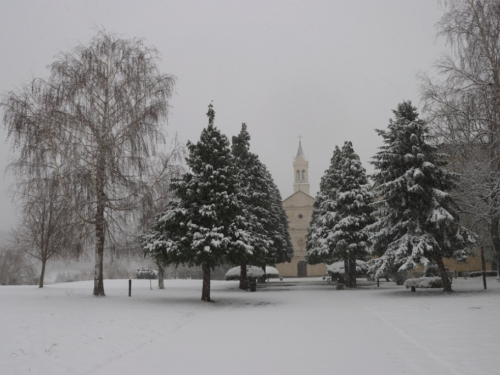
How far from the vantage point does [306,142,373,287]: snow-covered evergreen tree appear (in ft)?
93.4

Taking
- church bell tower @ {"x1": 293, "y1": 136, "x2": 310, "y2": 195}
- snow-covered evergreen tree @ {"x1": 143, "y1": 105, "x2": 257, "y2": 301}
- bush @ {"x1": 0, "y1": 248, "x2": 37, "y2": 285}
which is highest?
church bell tower @ {"x1": 293, "y1": 136, "x2": 310, "y2": 195}

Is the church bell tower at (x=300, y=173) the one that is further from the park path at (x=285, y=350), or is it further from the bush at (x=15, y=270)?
the park path at (x=285, y=350)

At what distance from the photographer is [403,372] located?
6078 mm

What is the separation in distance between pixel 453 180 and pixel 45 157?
65.2ft

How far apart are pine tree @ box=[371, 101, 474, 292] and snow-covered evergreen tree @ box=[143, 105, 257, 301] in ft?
25.4

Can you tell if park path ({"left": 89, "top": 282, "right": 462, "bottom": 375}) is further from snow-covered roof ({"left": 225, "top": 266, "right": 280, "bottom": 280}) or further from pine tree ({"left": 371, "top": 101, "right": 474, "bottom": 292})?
snow-covered roof ({"left": 225, "top": 266, "right": 280, "bottom": 280})

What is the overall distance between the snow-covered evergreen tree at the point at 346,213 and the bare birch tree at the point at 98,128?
14635mm

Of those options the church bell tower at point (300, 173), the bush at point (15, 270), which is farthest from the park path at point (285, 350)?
the church bell tower at point (300, 173)

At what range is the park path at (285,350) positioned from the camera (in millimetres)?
6359

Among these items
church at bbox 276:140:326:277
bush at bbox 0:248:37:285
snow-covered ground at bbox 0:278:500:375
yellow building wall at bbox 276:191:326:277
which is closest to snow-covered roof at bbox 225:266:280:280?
bush at bbox 0:248:37:285

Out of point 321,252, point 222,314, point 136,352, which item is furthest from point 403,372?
point 321,252

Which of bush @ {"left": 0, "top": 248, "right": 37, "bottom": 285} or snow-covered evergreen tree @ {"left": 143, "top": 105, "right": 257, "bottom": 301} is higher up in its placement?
snow-covered evergreen tree @ {"left": 143, "top": 105, "right": 257, "bottom": 301}

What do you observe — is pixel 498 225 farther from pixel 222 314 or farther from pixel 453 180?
pixel 222 314

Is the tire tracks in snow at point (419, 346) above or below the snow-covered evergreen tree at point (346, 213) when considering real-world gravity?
below
